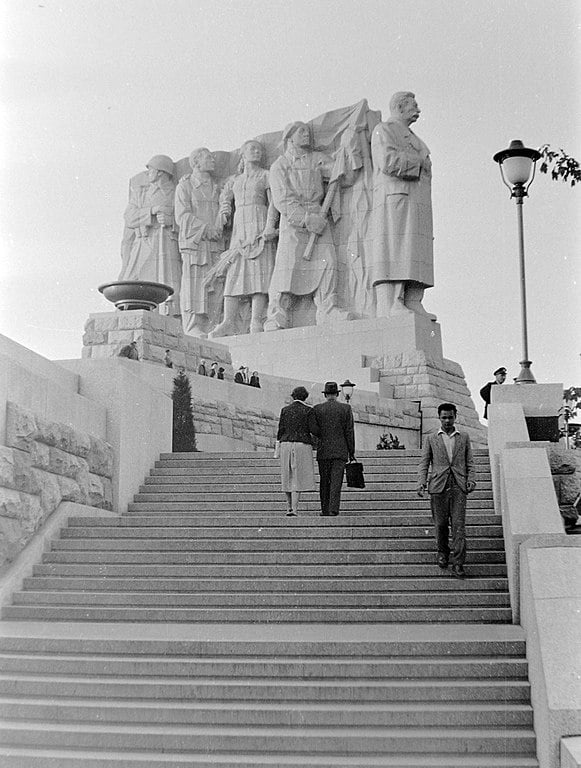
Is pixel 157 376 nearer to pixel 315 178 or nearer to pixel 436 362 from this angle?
pixel 436 362

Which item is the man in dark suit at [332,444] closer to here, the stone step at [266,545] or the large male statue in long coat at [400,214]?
the stone step at [266,545]

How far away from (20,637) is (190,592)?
4.96 ft

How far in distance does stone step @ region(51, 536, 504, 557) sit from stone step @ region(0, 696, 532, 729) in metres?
2.57

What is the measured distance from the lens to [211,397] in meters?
17.9

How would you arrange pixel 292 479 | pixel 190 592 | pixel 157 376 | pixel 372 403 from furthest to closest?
1. pixel 372 403
2. pixel 157 376
3. pixel 292 479
4. pixel 190 592

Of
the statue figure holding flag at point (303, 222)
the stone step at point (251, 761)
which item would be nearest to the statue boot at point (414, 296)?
the statue figure holding flag at point (303, 222)

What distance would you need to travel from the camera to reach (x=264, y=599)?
795 centimetres

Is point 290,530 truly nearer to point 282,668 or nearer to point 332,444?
point 332,444

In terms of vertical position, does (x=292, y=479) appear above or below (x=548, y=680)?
above

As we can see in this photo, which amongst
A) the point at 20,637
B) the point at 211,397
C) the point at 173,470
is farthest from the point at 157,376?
the point at 20,637

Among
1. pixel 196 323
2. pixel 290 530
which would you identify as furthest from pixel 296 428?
pixel 196 323

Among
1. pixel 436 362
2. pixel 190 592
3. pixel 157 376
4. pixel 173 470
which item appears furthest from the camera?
pixel 436 362

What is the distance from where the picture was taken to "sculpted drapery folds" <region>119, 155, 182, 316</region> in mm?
29859

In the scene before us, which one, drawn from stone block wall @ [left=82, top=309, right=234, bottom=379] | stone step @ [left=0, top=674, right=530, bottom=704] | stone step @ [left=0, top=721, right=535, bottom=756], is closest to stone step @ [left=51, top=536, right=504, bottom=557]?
stone step @ [left=0, top=674, right=530, bottom=704]
